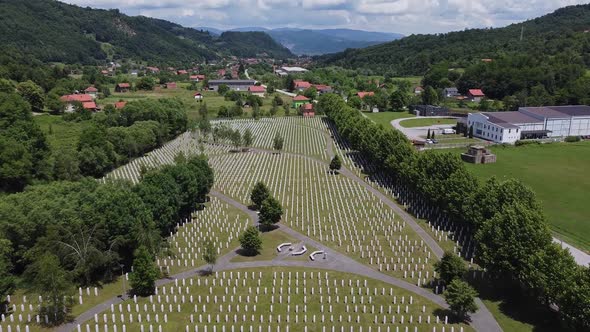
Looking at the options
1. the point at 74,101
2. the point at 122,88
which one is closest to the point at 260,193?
the point at 74,101

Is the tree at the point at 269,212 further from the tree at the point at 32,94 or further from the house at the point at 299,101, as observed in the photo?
the house at the point at 299,101

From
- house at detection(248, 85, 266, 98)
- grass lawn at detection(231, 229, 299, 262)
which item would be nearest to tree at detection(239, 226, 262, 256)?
grass lawn at detection(231, 229, 299, 262)

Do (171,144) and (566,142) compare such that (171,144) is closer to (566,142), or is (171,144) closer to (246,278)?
(246,278)

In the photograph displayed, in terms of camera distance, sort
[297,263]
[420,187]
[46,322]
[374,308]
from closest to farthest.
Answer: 1. [46,322]
2. [374,308]
3. [297,263]
4. [420,187]

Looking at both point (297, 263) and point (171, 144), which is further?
point (171, 144)

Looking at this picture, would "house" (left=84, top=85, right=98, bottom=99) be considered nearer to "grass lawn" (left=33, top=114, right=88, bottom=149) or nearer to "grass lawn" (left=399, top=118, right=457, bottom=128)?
"grass lawn" (left=33, top=114, right=88, bottom=149)

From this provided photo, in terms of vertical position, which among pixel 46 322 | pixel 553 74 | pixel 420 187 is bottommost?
pixel 46 322

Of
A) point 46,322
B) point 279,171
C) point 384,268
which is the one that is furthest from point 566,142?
point 46,322

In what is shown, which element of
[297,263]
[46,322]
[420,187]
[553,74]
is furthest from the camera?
[553,74]
